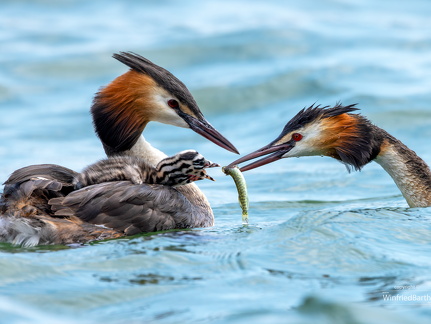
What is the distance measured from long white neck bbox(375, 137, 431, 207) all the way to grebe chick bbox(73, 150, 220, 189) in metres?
1.84

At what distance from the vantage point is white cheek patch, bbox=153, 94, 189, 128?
7.61 m

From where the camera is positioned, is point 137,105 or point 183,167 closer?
point 183,167

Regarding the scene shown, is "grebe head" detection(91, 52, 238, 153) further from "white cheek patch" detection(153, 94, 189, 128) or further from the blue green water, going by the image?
the blue green water

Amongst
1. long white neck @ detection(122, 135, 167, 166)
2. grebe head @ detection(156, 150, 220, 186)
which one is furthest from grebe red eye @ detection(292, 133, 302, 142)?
long white neck @ detection(122, 135, 167, 166)

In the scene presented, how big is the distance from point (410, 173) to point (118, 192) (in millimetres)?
2768

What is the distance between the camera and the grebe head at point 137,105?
24.8 feet

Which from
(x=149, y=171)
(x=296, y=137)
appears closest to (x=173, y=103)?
(x=149, y=171)

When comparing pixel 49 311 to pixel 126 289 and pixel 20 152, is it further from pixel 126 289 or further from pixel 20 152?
pixel 20 152

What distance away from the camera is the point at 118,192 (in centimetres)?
679

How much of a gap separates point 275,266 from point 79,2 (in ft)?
48.0

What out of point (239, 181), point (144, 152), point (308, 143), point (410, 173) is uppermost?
point (308, 143)

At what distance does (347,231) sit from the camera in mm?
6852

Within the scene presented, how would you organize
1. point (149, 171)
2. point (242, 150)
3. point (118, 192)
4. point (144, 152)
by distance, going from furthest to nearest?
point (242, 150)
point (144, 152)
point (149, 171)
point (118, 192)

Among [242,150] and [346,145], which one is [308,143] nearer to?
[346,145]
